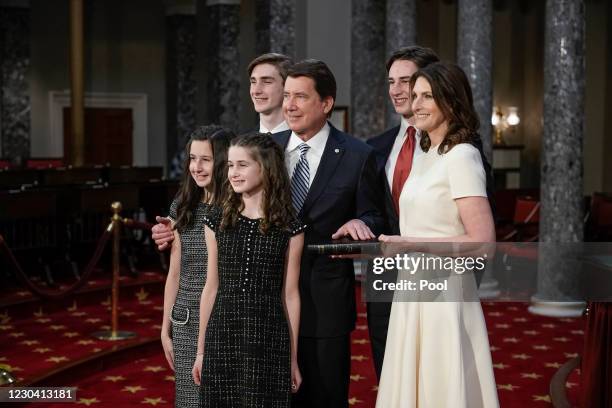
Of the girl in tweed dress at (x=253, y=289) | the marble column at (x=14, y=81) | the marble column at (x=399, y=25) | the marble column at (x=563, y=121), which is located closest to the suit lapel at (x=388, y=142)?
the girl in tweed dress at (x=253, y=289)

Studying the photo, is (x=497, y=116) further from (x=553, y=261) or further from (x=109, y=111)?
(x=553, y=261)

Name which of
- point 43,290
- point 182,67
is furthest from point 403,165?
point 182,67

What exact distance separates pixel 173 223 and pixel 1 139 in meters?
12.3

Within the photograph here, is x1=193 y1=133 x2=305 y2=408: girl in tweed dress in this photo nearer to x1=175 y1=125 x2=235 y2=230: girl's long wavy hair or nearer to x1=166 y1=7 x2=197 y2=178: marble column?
x1=175 y1=125 x2=235 y2=230: girl's long wavy hair

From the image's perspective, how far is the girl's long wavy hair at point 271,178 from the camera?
2.95m

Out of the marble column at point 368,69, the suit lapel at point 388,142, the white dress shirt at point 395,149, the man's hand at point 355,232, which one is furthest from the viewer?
the marble column at point 368,69

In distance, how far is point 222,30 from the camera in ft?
43.8

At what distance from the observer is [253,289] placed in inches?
118

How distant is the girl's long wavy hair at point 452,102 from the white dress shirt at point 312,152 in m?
0.63

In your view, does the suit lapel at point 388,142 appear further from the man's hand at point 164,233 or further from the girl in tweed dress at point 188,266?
the man's hand at point 164,233

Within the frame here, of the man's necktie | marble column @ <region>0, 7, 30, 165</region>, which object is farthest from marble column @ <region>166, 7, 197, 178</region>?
the man's necktie

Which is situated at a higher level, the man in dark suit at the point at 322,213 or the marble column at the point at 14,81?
the marble column at the point at 14,81

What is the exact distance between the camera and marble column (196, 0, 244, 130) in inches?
517

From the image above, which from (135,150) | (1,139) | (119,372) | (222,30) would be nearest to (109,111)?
(135,150)
